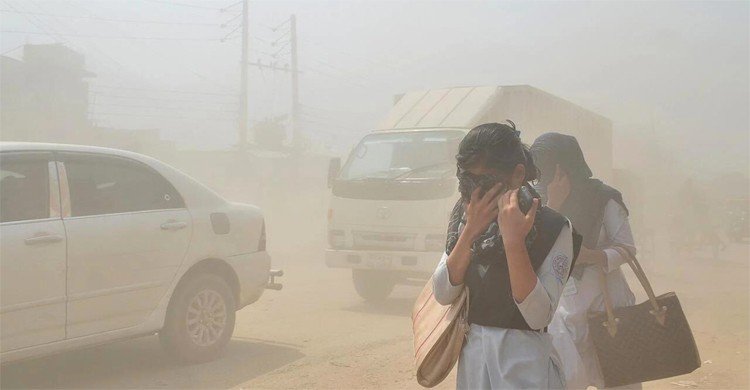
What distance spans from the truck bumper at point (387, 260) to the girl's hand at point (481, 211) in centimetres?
737

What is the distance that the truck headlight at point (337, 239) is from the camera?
35.3 feet

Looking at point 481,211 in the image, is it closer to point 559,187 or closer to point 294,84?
point 559,187

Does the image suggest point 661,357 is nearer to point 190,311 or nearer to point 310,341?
point 190,311

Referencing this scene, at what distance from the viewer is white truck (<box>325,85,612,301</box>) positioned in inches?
401

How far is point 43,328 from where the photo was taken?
5711 mm

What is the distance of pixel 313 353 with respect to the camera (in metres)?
7.48

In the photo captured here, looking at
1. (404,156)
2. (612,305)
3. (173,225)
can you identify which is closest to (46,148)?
(173,225)

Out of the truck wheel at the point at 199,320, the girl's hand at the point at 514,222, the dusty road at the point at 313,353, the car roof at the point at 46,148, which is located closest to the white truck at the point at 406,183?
the dusty road at the point at 313,353

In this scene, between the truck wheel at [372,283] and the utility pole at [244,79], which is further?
the utility pole at [244,79]

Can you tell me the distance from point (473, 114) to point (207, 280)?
18.5 ft

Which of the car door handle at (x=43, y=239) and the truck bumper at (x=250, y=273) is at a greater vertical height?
the car door handle at (x=43, y=239)

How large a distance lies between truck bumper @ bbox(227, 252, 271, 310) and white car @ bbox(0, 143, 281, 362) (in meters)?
0.01

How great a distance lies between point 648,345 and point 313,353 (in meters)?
4.24

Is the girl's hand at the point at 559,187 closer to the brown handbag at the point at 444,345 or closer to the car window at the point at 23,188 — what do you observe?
the brown handbag at the point at 444,345
